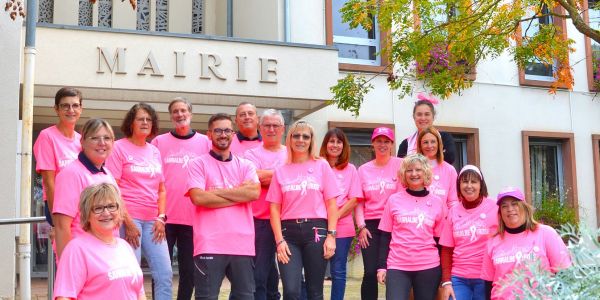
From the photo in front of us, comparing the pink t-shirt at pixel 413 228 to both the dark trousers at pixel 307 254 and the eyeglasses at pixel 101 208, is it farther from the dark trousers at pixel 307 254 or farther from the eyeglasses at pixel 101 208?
the eyeglasses at pixel 101 208

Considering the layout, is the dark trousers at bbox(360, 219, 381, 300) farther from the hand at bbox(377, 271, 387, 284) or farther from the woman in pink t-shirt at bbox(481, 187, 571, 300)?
the woman in pink t-shirt at bbox(481, 187, 571, 300)

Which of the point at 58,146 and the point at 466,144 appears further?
the point at 466,144

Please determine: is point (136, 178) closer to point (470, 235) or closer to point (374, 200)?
point (374, 200)

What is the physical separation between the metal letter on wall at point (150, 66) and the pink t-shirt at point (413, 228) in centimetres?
629

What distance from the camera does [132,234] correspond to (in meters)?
5.77

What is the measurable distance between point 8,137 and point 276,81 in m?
5.10

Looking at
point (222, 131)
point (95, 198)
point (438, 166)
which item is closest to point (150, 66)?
point (438, 166)

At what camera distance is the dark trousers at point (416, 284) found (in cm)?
645

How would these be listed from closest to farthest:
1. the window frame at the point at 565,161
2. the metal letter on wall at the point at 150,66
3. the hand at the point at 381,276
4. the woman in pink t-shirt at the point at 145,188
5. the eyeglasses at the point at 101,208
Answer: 1. the eyeglasses at the point at 101,208
2. the woman in pink t-shirt at the point at 145,188
3. the hand at the point at 381,276
4. the metal letter on wall at the point at 150,66
5. the window frame at the point at 565,161

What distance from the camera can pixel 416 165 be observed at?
21.5ft

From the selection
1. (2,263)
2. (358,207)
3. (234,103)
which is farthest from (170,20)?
(358,207)

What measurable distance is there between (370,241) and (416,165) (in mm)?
927

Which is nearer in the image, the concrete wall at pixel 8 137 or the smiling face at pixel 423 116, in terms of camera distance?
the smiling face at pixel 423 116

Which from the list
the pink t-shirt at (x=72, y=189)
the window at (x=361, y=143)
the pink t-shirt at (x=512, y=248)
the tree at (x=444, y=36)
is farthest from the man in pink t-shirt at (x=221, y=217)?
the window at (x=361, y=143)
